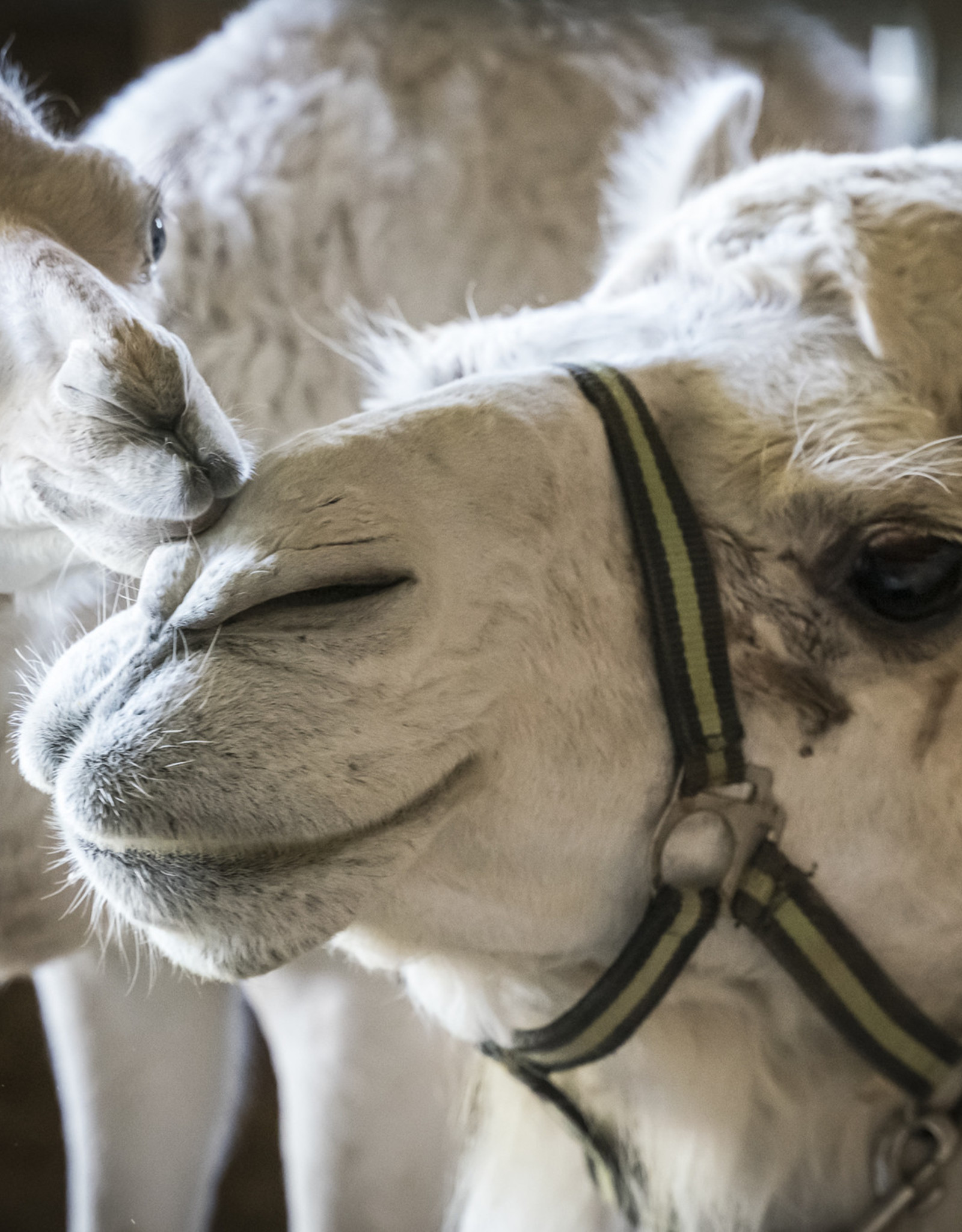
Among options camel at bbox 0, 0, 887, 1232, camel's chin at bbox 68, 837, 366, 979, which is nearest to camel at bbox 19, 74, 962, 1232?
camel's chin at bbox 68, 837, 366, 979

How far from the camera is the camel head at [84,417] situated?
1.81ft

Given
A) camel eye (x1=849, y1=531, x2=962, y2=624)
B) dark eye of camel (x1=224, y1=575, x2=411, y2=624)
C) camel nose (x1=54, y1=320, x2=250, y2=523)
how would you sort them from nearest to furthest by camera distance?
1. camel nose (x1=54, y1=320, x2=250, y2=523)
2. dark eye of camel (x1=224, y1=575, x2=411, y2=624)
3. camel eye (x1=849, y1=531, x2=962, y2=624)

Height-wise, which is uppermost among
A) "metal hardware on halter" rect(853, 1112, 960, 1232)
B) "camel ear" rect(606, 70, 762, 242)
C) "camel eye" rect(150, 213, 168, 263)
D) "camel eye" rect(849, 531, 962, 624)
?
"camel eye" rect(150, 213, 168, 263)

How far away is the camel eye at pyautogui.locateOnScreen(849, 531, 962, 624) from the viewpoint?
751 millimetres

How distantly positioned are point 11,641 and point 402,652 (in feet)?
0.74

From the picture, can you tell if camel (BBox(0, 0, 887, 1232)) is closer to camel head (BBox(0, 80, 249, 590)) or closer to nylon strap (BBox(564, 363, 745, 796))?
camel head (BBox(0, 80, 249, 590))

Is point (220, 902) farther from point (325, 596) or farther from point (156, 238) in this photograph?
point (156, 238)

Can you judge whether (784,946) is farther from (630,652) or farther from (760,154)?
(760,154)

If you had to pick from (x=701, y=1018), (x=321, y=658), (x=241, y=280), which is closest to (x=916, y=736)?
(x=701, y=1018)

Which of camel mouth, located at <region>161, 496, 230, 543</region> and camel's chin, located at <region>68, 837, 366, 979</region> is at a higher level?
camel mouth, located at <region>161, 496, 230, 543</region>

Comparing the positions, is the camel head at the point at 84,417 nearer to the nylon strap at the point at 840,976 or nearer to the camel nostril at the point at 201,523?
the camel nostril at the point at 201,523

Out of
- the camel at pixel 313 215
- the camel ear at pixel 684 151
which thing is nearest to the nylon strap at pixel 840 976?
the camel at pixel 313 215

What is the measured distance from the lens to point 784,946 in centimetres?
83

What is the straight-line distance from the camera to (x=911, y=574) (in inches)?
29.6
